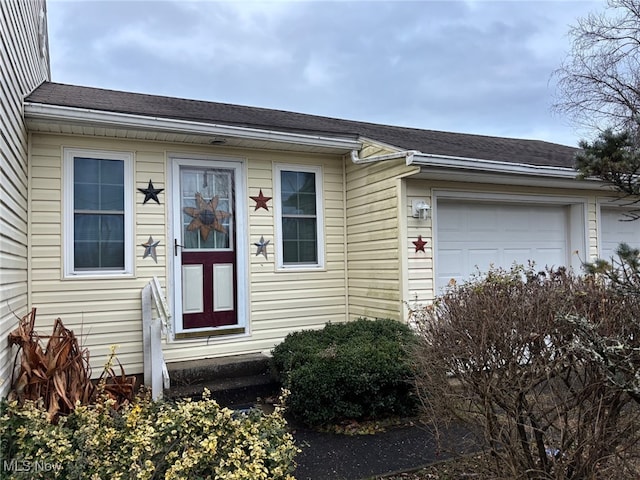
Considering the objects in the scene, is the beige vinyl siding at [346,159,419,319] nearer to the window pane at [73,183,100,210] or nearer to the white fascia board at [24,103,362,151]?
the white fascia board at [24,103,362,151]

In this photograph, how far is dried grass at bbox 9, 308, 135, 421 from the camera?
3.51m

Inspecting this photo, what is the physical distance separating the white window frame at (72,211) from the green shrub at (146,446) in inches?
84.8

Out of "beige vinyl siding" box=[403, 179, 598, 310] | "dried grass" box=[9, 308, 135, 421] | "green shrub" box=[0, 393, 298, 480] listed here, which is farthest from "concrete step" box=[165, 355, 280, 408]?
"beige vinyl siding" box=[403, 179, 598, 310]

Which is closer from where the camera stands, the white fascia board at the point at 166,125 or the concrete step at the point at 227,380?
the white fascia board at the point at 166,125

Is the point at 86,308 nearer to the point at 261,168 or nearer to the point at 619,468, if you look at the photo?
the point at 261,168

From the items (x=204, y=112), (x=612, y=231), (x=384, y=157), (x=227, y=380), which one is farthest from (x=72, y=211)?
(x=612, y=231)

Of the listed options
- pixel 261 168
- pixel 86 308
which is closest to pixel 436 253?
pixel 261 168

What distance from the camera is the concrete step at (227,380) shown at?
4.88 meters

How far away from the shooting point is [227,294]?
5.77 meters

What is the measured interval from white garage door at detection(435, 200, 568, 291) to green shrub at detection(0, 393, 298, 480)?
3.55m

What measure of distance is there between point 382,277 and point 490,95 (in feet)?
51.0

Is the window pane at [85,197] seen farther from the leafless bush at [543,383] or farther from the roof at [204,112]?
the leafless bush at [543,383]

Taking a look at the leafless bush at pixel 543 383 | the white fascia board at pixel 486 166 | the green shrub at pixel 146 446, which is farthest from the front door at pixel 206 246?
the leafless bush at pixel 543 383

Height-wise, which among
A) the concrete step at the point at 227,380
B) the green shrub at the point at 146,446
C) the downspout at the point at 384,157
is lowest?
the concrete step at the point at 227,380
